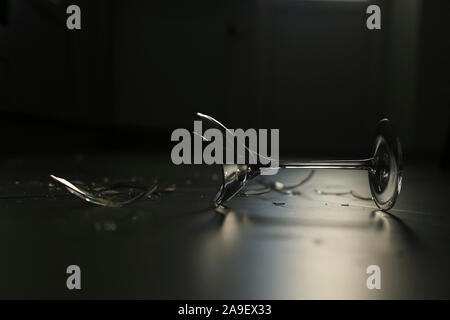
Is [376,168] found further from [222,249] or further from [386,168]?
[222,249]

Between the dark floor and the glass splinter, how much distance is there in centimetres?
3


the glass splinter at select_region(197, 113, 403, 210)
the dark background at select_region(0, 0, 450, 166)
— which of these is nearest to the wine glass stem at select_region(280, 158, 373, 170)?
the glass splinter at select_region(197, 113, 403, 210)

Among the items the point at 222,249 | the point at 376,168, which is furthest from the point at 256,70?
the point at 222,249

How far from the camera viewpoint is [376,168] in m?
0.68

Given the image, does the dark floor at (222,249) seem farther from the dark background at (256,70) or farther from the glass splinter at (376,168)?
the dark background at (256,70)

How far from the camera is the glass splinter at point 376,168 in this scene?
621 millimetres

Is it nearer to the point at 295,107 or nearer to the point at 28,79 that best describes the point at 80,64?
the point at 28,79

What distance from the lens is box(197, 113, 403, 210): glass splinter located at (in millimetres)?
621

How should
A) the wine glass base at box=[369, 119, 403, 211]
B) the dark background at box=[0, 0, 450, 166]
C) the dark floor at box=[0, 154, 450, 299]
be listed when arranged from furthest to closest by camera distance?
the dark background at box=[0, 0, 450, 166] → the wine glass base at box=[369, 119, 403, 211] → the dark floor at box=[0, 154, 450, 299]

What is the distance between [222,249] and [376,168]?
358mm

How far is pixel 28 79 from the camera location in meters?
2.05

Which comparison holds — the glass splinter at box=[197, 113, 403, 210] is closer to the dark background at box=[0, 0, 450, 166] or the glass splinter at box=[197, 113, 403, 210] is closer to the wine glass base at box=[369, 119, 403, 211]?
the wine glass base at box=[369, 119, 403, 211]

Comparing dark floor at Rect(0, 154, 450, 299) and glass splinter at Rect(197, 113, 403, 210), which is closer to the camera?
dark floor at Rect(0, 154, 450, 299)
